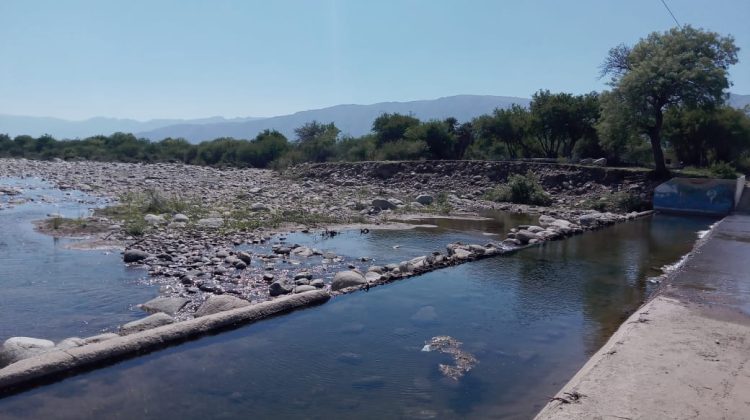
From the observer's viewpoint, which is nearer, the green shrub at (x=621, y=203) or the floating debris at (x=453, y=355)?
the floating debris at (x=453, y=355)

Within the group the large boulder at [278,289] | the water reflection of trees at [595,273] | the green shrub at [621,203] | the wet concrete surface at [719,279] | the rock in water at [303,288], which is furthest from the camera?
the green shrub at [621,203]

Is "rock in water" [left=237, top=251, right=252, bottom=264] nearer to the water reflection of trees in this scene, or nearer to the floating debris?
the floating debris

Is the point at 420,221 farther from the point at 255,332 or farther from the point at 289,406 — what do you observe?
the point at 289,406

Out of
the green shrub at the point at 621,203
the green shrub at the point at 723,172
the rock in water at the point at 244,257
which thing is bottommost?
the rock in water at the point at 244,257

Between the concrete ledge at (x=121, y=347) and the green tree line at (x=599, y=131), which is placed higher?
the green tree line at (x=599, y=131)

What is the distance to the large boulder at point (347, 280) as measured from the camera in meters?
12.4

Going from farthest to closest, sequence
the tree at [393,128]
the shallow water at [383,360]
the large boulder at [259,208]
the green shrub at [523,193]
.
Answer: the tree at [393,128]
the green shrub at [523,193]
the large boulder at [259,208]
the shallow water at [383,360]

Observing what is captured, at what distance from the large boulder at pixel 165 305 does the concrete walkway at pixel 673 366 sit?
704 centimetres

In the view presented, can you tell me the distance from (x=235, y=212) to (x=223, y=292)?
39.1ft

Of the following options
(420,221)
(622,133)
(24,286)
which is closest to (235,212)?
(420,221)

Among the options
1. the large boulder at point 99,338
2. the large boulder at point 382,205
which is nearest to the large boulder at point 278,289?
the large boulder at point 99,338

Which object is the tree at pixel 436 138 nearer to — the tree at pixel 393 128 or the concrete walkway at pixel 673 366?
the tree at pixel 393 128

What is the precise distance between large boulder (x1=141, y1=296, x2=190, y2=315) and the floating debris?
478 cm

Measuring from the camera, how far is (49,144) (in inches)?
3120
